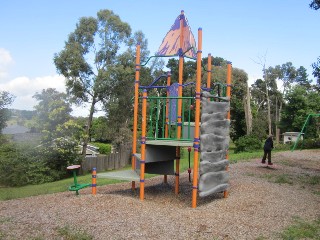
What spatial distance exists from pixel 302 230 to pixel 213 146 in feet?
8.86

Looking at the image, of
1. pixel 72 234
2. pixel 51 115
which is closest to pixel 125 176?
pixel 72 234

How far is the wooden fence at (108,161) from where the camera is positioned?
25.4 meters

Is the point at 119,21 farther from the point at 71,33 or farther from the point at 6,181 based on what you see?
the point at 6,181

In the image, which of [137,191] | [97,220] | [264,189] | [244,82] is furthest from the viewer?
[244,82]

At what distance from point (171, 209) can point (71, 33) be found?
81.9 feet

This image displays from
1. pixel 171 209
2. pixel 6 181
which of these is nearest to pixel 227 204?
pixel 171 209

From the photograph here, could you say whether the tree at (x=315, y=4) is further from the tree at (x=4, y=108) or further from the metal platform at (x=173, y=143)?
the tree at (x=4, y=108)

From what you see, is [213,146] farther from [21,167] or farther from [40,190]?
[21,167]

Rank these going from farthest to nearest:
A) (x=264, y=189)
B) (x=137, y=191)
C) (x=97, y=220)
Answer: (x=137, y=191), (x=264, y=189), (x=97, y=220)

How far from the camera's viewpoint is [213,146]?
816 centimetres

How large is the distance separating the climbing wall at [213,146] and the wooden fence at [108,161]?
17.7 meters

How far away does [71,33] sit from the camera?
97.0 feet

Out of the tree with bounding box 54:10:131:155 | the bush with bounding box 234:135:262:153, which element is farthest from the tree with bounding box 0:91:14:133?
the bush with bounding box 234:135:262:153

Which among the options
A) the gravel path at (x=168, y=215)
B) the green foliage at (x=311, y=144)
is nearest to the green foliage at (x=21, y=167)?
the gravel path at (x=168, y=215)
